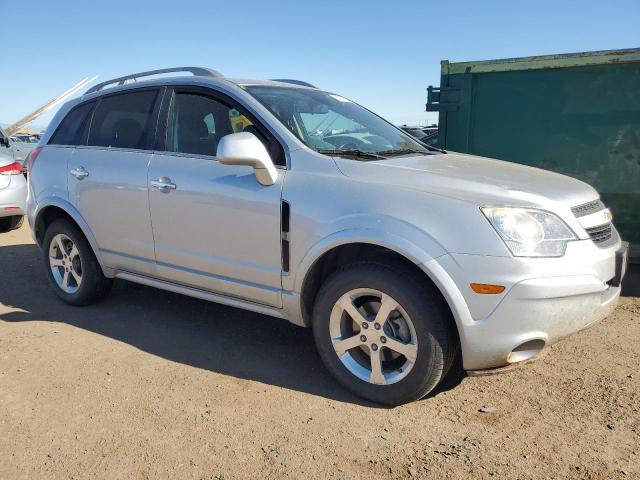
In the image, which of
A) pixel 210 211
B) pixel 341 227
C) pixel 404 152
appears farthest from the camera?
pixel 404 152

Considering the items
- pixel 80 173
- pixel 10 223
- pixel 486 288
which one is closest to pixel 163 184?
pixel 80 173

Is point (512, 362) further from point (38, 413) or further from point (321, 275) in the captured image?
point (38, 413)

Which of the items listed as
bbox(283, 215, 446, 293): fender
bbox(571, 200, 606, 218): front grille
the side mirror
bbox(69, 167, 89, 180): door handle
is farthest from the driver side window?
bbox(571, 200, 606, 218): front grille

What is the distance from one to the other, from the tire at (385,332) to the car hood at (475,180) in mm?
476

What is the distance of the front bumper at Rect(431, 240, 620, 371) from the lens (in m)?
2.52

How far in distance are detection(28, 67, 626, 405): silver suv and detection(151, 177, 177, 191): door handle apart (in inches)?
0.8

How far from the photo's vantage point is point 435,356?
272cm

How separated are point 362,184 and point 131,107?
2.20m

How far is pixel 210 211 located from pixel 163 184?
1.55ft

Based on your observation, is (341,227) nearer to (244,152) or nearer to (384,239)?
(384,239)

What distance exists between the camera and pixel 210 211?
3.40 meters

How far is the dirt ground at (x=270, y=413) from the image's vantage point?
8.07 feet

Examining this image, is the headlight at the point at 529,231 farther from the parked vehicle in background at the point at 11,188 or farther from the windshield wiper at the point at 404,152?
the parked vehicle in background at the point at 11,188

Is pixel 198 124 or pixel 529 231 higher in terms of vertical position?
pixel 198 124
